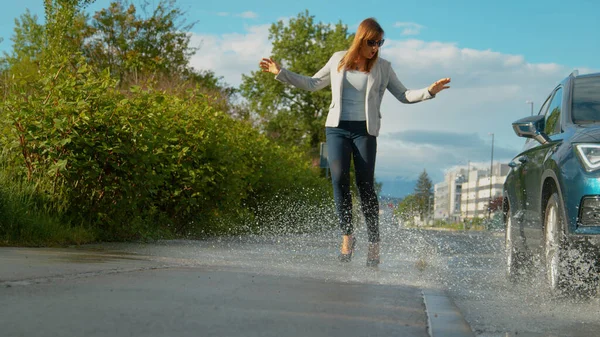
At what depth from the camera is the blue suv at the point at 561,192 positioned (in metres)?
5.38

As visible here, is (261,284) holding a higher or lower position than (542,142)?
lower

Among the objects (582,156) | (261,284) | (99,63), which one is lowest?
(261,284)

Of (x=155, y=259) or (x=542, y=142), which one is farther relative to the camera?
(x=155, y=259)

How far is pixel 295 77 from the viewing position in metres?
8.05

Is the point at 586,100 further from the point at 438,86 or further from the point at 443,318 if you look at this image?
the point at 443,318

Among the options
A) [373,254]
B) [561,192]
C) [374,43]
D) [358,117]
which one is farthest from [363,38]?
[561,192]

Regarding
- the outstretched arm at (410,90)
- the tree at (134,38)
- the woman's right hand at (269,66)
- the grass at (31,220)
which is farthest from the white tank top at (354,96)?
the tree at (134,38)

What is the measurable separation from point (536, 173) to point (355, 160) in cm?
195

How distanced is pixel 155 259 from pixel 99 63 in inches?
1472

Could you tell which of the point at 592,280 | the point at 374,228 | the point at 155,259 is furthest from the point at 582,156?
the point at 155,259

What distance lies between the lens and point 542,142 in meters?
6.41

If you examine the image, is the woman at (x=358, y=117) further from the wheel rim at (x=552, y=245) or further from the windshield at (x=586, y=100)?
the wheel rim at (x=552, y=245)

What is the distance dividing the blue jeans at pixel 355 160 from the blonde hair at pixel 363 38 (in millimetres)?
544

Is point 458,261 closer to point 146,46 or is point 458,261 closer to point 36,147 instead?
point 36,147
